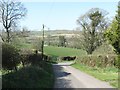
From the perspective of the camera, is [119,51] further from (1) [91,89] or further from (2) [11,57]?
(2) [11,57]

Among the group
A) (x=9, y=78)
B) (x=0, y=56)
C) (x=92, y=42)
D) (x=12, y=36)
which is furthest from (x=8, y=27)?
(x=9, y=78)

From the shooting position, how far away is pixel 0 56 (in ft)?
68.5

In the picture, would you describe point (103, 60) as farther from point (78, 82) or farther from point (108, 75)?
point (78, 82)

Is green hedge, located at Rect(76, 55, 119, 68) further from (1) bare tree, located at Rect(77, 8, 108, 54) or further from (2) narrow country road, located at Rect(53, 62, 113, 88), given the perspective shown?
(1) bare tree, located at Rect(77, 8, 108, 54)

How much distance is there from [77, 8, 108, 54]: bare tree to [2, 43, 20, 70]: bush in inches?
2241

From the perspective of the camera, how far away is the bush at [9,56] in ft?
72.9

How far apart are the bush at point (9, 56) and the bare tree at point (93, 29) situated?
5691 cm

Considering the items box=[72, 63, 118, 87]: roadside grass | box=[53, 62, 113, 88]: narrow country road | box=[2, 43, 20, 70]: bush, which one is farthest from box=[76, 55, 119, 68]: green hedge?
box=[2, 43, 20, 70]: bush

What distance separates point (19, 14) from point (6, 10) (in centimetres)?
257

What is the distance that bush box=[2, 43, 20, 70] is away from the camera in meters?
22.2

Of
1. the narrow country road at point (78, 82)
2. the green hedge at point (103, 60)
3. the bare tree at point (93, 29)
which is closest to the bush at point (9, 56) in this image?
the narrow country road at point (78, 82)

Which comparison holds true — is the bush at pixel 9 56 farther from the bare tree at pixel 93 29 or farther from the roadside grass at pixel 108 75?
the bare tree at pixel 93 29

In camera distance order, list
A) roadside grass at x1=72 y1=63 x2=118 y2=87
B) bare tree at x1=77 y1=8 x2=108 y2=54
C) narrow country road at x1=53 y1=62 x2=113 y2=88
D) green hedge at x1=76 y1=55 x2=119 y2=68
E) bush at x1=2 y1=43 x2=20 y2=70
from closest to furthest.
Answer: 1. bush at x1=2 y1=43 x2=20 y2=70
2. narrow country road at x1=53 y1=62 x2=113 y2=88
3. roadside grass at x1=72 y1=63 x2=118 y2=87
4. green hedge at x1=76 y1=55 x2=119 y2=68
5. bare tree at x1=77 y1=8 x2=108 y2=54

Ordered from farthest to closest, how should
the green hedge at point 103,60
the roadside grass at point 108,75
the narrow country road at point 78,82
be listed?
the green hedge at point 103,60, the roadside grass at point 108,75, the narrow country road at point 78,82
